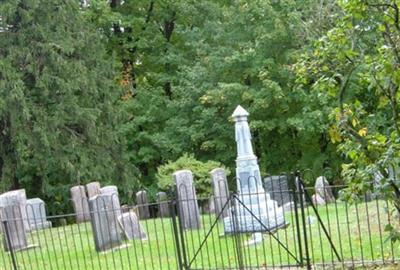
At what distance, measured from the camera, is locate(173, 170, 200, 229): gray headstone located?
10680mm

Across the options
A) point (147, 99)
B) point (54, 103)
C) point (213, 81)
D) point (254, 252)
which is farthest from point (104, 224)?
point (147, 99)

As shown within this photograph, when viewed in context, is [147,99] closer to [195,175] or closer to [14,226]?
[195,175]

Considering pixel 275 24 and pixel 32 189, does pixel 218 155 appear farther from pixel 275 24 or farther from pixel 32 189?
pixel 32 189

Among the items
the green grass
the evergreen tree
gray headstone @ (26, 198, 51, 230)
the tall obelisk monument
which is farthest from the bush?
the evergreen tree

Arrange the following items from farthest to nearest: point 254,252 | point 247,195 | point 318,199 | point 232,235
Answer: point 318,199 → point 247,195 → point 232,235 → point 254,252

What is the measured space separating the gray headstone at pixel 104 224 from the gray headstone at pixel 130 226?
0.52ft

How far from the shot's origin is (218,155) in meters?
19.0

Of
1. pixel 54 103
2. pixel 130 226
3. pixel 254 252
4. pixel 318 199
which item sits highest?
pixel 54 103

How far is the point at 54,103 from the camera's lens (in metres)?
18.5

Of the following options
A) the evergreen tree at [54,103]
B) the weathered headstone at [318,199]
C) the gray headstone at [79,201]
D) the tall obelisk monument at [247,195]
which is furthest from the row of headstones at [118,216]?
the evergreen tree at [54,103]

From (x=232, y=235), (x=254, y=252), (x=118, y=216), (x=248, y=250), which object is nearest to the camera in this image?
(x=248, y=250)

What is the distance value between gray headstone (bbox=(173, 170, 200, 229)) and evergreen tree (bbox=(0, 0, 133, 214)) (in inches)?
315

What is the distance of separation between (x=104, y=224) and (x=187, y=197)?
1869 mm

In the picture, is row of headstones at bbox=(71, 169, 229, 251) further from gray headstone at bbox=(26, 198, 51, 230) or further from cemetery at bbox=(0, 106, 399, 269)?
gray headstone at bbox=(26, 198, 51, 230)
